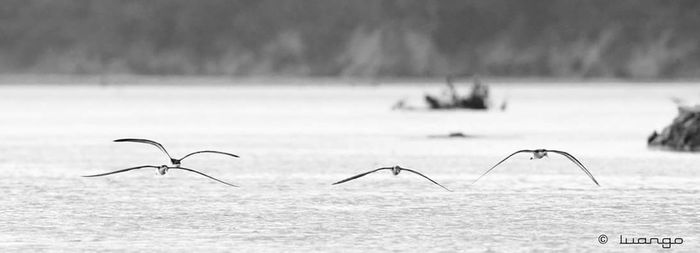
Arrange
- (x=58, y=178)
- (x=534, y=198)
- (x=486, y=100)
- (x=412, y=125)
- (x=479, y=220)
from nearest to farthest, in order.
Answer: (x=479, y=220) < (x=534, y=198) < (x=58, y=178) < (x=412, y=125) < (x=486, y=100)

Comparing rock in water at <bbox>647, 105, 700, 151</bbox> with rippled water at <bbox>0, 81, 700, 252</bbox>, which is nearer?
rippled water at <bbox>0, 81, 700, 252</bbox>

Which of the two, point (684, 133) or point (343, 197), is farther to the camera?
point (684, 133)

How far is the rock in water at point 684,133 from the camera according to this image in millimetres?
33125

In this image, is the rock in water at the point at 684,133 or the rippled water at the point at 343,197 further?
the rock in water at the point at 684,133

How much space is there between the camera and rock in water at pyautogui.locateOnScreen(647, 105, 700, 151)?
3312 centimetres

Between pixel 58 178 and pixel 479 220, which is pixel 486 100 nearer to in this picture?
pixel 58 178

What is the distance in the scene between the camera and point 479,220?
63.6ft

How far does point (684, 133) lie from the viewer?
110ft

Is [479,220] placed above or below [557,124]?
below

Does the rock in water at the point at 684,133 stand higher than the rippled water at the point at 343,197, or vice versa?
the rock in water at the point at 684,133

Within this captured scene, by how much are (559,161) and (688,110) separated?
3.63 metres

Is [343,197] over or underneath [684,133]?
underneath

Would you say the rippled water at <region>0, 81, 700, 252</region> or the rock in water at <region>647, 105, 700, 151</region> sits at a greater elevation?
the rock in water at <region>647, 105, 700, 151</region>

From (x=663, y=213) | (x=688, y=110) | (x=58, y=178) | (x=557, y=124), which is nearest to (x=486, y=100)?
(x=557, y=124)
